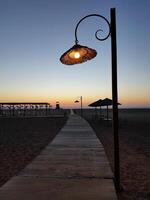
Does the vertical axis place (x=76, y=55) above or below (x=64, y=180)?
above

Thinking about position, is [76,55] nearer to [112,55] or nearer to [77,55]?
[77,55]

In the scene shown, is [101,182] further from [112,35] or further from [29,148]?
[29,148]

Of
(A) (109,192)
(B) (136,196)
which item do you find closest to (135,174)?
(B) (136,196)

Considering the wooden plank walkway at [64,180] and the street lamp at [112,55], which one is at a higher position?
the street lamp at [112,55]

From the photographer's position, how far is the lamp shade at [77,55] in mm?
7953

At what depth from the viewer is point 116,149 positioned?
842 cm

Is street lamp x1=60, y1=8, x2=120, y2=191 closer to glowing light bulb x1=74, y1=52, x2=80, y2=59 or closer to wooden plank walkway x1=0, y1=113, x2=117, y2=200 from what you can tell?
glowing light bulb x1=74, y1=52, x2=80, y2=59

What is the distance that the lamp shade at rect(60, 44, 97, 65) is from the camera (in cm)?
795

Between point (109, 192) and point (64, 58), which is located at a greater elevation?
point (64, 58)

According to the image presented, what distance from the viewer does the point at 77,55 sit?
803 cm

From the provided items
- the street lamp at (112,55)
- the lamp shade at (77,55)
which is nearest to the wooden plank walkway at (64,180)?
the street lamp at (112,55)

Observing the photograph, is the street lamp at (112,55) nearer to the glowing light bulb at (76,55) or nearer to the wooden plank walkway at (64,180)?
the glowing light bulb at (76,55)

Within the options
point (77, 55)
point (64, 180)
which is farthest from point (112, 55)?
point (64, 180)

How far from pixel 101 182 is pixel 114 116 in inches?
50.2
